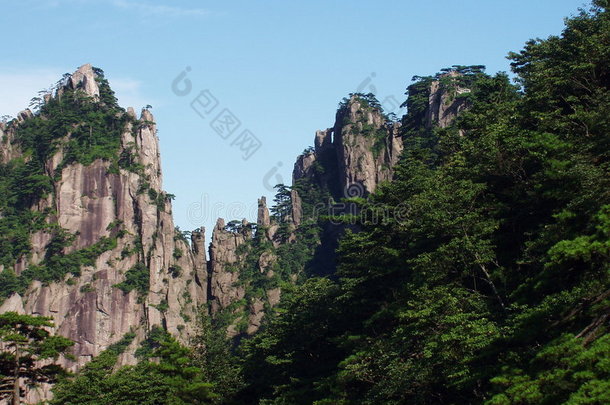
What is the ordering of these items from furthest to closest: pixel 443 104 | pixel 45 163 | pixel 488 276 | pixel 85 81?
pixel 85 81 → pixel 45 163 → pixel 443 104 → pixel 488 276

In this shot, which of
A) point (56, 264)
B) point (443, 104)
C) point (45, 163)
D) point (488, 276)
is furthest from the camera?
point (45, 163)

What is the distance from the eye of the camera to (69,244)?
86000mm

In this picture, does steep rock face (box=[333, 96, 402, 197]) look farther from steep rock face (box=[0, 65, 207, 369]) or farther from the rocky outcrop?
the rocky outcrop

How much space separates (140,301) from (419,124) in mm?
37379

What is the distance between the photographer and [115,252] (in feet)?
285

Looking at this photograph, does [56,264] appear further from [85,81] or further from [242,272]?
[85,81]

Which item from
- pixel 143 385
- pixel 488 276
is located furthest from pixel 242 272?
pixel 488 276

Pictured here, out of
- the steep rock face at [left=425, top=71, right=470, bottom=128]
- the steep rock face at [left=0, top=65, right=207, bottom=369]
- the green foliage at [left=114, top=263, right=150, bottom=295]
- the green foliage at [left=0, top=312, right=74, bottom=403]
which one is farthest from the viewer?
the green foliage at [left=114, top=263, right=150, bottom=295]

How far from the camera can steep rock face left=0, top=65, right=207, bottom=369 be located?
3226 inches

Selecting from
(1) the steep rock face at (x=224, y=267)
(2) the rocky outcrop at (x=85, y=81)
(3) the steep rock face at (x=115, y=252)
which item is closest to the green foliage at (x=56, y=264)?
(3) the steep rock face at (x=115, y=252)

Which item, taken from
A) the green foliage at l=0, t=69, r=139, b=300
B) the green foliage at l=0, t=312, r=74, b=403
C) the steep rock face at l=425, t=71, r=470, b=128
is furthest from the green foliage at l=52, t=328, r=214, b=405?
the green foliage at l=0, t=69, r=139, b=300

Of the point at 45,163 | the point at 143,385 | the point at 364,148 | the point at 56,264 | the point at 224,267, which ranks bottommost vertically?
the point at 143,385

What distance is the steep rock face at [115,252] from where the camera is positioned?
81.9 meters

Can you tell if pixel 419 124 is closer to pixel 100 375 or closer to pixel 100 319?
pixel 100 319
